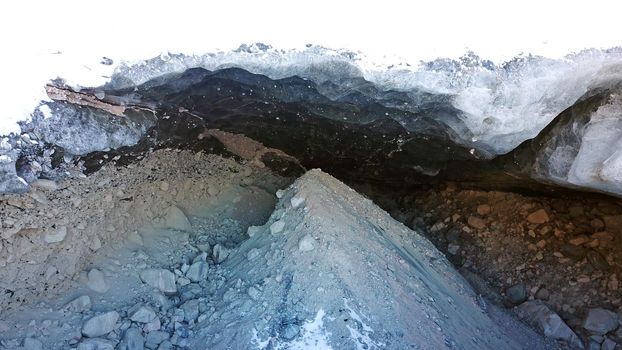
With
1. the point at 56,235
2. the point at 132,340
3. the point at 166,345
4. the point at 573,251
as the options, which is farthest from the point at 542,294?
the point at 56,235

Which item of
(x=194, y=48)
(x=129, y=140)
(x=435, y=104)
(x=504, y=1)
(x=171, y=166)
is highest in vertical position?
(x=504, y=1)

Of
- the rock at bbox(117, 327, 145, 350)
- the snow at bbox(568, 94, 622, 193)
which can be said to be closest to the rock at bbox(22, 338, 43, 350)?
the rock at bbox(117, 327, 145, 350)

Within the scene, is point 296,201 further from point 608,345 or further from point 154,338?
point 608,345

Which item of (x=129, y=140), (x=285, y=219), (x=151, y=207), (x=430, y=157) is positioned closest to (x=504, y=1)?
(x=430, y=157)

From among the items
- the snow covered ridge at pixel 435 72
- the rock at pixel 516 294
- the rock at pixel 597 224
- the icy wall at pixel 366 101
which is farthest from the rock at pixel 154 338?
the rock at pixel 597 224

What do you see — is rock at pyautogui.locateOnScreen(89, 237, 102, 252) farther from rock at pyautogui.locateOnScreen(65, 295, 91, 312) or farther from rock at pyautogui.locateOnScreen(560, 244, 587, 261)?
rock at pyautogui.locateOnScreen(560, 244, 587, 261)

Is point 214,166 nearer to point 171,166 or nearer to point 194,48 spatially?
point 171,166

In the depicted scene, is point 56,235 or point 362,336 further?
point 56,235
